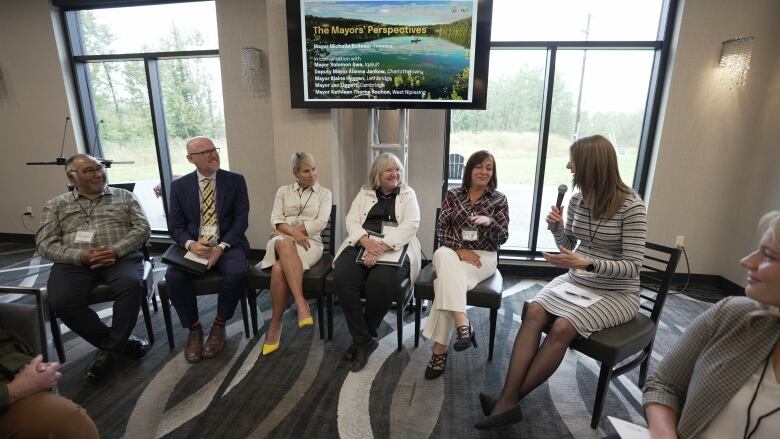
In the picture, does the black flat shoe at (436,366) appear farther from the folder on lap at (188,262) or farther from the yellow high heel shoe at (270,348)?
the folder on lap at (188,262)

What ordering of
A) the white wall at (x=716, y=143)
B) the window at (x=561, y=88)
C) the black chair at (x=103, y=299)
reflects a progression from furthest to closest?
the window at (x=561, y=88)
the white wall at (x=716, y=143)
the black chair at (x=103, y=299)

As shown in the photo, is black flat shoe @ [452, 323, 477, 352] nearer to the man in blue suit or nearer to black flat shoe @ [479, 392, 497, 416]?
black flat shoe @ [479, 392, 497, 416]

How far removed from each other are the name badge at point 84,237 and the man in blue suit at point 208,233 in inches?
17.3

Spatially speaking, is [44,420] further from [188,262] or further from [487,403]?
[487,403]

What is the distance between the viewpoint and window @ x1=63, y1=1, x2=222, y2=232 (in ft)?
12.4

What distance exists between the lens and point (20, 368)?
1238 millimetres

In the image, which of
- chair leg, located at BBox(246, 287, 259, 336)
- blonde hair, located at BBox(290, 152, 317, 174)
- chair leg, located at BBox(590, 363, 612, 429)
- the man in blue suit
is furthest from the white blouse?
chair leg, located at BBox(590, 363, 612, 429)

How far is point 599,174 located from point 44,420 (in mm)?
2388

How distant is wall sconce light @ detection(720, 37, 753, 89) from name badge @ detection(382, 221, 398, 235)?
3.01 metres

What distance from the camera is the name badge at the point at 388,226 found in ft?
7.89

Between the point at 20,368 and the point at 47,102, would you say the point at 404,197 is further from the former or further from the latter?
the point at 47,102

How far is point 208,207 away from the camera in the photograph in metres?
2.45

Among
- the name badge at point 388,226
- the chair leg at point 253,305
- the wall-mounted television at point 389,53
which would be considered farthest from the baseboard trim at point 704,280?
the chair leg at point 253,305

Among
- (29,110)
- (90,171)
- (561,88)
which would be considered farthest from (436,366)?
(29,110)
